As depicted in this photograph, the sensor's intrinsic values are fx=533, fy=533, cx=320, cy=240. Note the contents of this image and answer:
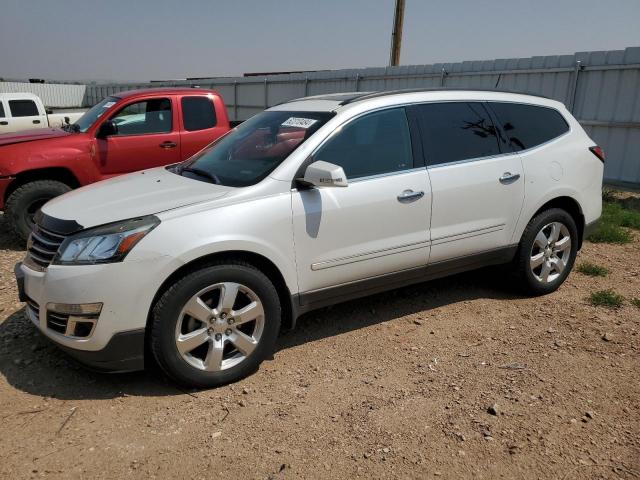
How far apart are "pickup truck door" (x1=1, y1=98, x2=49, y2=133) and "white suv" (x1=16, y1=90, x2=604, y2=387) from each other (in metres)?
12.1

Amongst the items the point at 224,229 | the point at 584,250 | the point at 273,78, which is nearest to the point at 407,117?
the point at 224,229

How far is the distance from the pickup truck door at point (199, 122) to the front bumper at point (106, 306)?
4258 millimetres

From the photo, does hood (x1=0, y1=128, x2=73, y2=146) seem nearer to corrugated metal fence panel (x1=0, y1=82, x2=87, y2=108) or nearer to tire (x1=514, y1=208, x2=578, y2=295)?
tire (x1=514, y1=208, x2=578, y2=295)

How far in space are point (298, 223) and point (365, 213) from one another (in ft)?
1.63

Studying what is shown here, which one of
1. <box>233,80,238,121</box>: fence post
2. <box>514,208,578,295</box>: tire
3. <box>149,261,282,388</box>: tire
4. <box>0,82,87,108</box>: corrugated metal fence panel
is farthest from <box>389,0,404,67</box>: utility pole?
<box>0,82,87,108</box>: corrugated metal fence panel

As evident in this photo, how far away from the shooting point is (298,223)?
10.9 feet

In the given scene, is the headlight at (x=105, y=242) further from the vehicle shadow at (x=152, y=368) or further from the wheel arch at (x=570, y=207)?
the wheel arch at (x=570, y=207)

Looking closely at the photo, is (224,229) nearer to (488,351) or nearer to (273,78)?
(488,351)

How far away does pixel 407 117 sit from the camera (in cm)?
390

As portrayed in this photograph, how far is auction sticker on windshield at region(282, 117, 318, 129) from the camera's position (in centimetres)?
371

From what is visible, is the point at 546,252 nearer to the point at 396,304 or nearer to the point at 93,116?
the point at 396,304

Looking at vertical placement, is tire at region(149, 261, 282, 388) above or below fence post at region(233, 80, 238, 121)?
below

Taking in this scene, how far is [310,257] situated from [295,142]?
787mm

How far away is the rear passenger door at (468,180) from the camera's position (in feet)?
12.9
